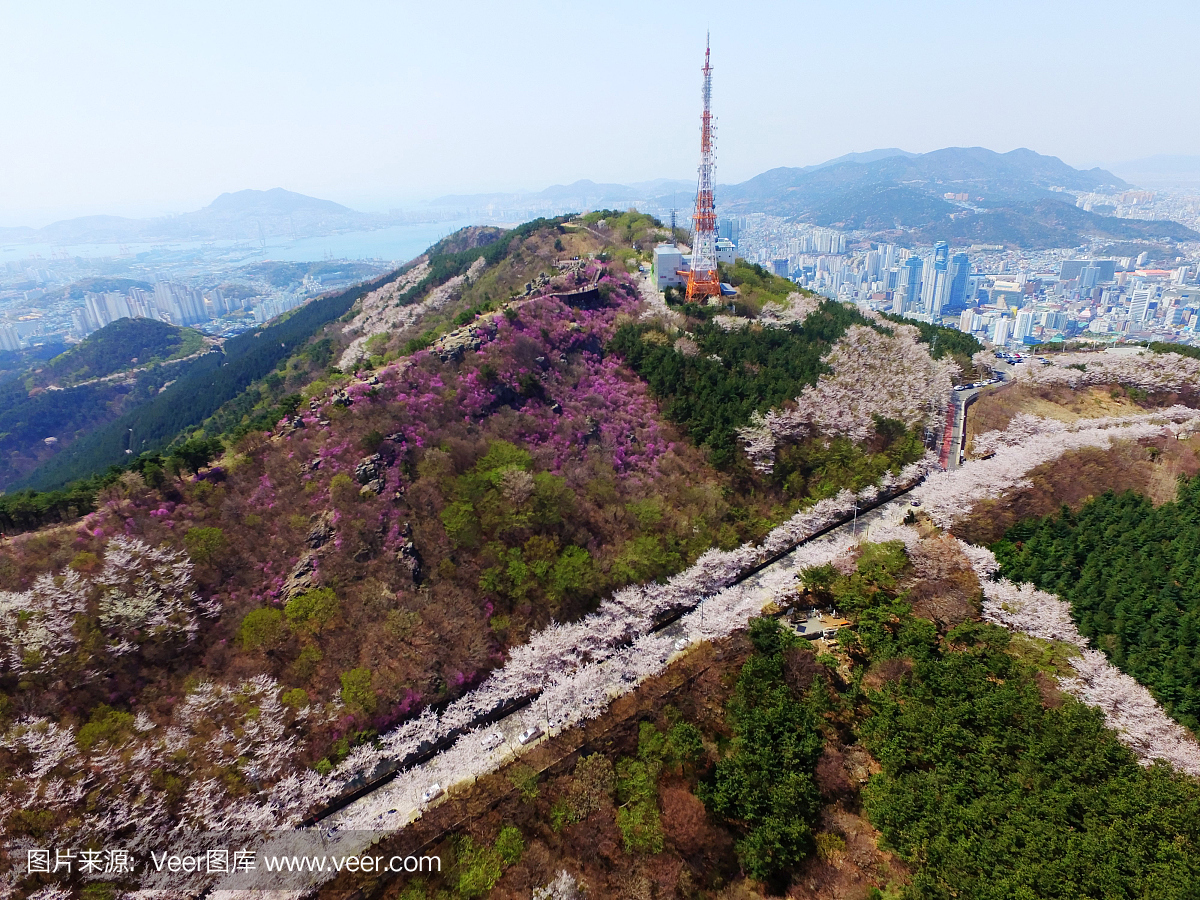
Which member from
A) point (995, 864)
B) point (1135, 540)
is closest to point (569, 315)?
point (1135, 540)

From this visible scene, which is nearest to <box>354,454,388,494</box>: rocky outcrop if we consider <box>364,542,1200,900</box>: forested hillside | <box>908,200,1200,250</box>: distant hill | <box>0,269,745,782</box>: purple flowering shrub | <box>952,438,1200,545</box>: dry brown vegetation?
<box>0,269,745,782</box>: purple flowering shrub

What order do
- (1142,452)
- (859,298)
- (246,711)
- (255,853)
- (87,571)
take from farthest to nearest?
(859,298) → (1142,452) → (87,571) → (246,711) → (255,853)

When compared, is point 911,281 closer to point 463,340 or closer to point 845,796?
point 463,340

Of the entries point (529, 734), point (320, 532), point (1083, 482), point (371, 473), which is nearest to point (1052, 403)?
point (1083, 482)

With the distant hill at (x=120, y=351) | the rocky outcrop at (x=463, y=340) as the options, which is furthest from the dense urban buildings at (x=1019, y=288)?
the distant hill at (x=120, y=351)

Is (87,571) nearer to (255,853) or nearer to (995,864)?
(255,853)

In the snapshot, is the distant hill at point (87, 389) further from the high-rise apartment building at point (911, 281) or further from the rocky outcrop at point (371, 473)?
the high-rise apartment building at point (911, 281)
